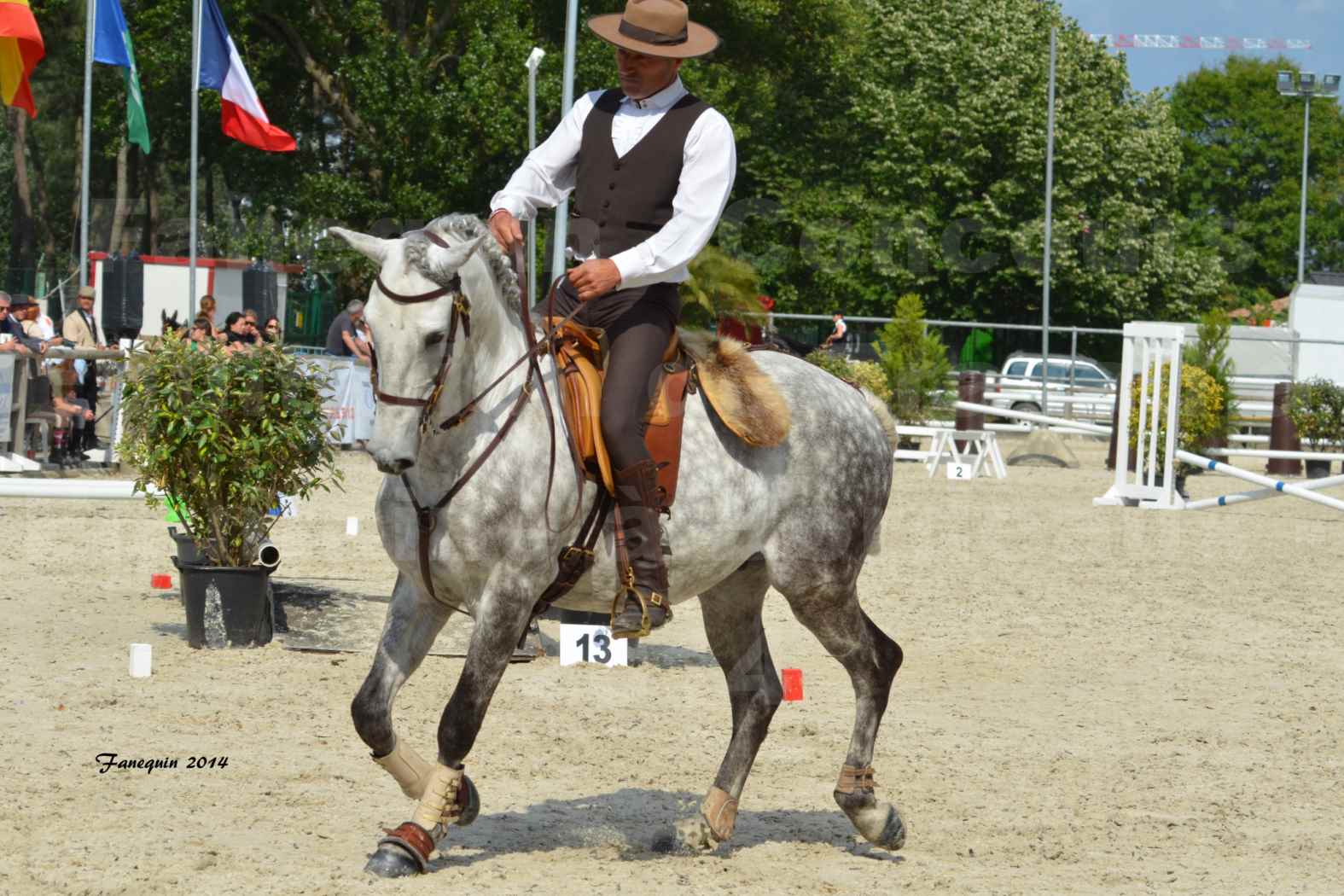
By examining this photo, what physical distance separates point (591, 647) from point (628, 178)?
154 inches

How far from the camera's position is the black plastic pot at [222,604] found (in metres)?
8.98

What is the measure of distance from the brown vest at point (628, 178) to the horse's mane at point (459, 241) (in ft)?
1.28

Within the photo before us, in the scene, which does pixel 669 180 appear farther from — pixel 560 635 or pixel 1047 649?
pixel 1047 649

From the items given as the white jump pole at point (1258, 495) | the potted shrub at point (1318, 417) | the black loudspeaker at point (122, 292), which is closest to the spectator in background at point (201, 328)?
the white jump pole at point (1258, 495)

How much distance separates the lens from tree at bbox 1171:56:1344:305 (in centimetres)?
6919

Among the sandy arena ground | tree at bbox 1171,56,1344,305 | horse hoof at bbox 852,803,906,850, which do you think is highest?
tree at bbox 1171,56,1344,305

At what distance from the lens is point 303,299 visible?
138ft

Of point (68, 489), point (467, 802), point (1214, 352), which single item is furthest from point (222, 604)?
point (1214, 352)

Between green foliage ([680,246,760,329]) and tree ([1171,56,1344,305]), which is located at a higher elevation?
tree ([1171,56,1344,305])

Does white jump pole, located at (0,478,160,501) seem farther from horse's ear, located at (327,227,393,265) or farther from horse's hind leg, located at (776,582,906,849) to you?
horse's ear, located at (327,227,393,265)

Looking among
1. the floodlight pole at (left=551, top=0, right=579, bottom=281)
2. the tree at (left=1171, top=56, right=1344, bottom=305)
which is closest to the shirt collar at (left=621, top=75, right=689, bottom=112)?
the floodlight pole at (left=551, top=0, right=579, bottom=281)

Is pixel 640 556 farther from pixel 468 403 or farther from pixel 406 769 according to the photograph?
pixel 406 769

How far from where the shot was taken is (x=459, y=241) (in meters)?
5.00

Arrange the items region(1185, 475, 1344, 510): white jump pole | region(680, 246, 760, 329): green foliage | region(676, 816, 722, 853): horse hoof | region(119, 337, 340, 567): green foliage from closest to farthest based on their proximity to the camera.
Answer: region(676, 816, 722, 853): horse hoof, region(119, 337, 340, 567): green foliage, region(1185, 475, 1344, 510): white jump pole, region(680, 246, 760, 329): green foliage
